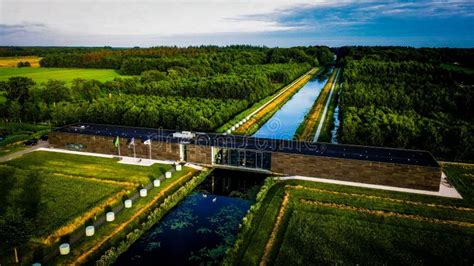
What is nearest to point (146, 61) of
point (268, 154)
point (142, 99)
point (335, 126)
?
point (142, 99)

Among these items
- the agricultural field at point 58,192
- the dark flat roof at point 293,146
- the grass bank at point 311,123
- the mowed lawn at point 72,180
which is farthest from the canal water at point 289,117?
the mowed lawn at point 72,180

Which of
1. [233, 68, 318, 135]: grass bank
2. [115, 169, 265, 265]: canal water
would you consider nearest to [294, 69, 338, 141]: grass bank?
[233, 68, 318, 135]: grass bank

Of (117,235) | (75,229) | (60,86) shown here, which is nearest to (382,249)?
(117,235)

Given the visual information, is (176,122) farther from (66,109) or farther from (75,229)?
(75,229)

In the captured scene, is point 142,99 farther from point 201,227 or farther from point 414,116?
point 414,116

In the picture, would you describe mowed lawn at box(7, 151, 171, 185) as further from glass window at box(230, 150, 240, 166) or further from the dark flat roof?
glass window at box(230, 150, 240, 166)

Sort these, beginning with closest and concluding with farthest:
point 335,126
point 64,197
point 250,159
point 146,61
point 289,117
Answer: point 64,197 → point 250,159 → point 335,126 → point 289,117 → point 146,61

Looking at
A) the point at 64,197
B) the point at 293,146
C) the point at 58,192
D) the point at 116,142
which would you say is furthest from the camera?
the point at 116,142
